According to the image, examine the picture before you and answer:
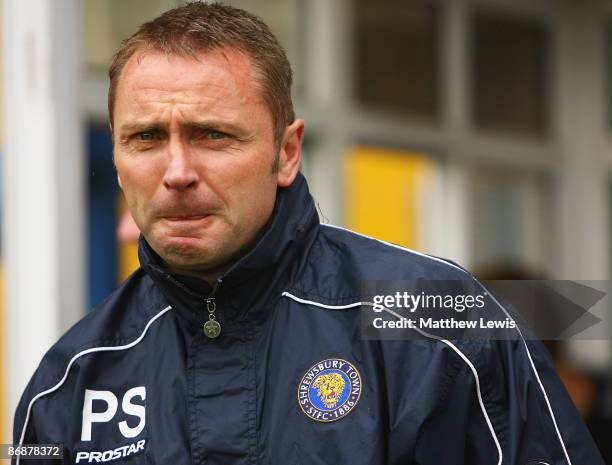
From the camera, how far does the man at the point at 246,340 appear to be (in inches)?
60.7

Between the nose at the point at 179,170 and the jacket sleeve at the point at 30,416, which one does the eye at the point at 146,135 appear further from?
the jacket sleeve at the point at 30,416

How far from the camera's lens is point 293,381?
1.59m

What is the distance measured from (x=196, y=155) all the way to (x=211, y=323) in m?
0.28

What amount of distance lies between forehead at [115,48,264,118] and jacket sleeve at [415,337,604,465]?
0.54 meters

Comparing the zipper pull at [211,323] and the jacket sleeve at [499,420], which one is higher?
the zipper pull at [211,323]

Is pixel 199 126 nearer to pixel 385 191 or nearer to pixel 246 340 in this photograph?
pixel 246 340

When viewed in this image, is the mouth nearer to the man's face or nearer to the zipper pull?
the man's face

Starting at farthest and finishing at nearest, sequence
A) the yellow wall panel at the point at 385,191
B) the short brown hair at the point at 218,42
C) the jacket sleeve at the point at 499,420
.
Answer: the yellow wall panel at the point at 385,191, the short brown hair at the point at 218,42, the jacket sleeve at the point at 499,420

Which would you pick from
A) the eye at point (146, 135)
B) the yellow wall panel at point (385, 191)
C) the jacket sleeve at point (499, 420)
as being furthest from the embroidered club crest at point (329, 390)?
the yellow wall panel at point (385, 191)

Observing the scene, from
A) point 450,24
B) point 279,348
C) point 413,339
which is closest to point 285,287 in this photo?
point 279,348

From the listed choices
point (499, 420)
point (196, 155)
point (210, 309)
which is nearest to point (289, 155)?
point (196, 155)

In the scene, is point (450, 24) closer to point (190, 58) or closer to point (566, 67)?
point (566, 67)

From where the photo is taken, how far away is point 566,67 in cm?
516

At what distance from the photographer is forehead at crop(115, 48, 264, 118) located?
1595 millimetres
